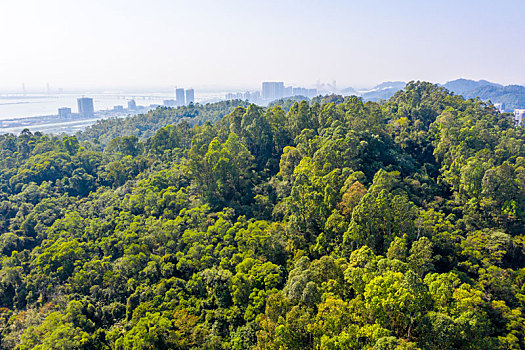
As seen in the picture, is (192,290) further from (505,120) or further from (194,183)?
(505,120)

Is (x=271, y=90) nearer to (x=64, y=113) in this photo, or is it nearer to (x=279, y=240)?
(x=64, y=113)

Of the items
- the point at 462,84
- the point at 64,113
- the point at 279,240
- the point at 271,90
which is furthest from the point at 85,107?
the point at 462,84

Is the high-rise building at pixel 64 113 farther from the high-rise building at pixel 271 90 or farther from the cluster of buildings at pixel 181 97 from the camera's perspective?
the high-rise building at pixel 271 90

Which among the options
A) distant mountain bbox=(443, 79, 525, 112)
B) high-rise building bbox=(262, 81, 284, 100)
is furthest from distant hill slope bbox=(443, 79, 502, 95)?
high-rise building bbox=(262, 81, 284, 100)

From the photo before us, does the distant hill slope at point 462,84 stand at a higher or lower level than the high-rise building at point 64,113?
higher

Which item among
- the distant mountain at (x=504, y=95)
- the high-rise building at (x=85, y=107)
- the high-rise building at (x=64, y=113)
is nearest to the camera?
the high-rise building at (x=64, y=113)

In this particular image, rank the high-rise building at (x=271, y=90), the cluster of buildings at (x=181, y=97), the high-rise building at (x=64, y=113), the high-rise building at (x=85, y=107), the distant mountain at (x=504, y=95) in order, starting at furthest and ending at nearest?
the high-rise building at (x=271, y=90)
the cluster of buildings at (x=181, y=97)
the distant mountain at (x=504, y=95)
the high-rise building at (x=85, y=107)
the high-rise building at (x=64, y=113)

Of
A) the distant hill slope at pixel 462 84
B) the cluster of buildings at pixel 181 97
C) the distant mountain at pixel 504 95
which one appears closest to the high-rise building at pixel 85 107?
the cluster of buildings at pixel 181 97

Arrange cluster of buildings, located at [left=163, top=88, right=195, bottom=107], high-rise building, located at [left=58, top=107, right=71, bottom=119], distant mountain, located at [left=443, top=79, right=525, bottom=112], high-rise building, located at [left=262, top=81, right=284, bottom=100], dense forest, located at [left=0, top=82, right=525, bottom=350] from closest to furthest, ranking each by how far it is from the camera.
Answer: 1. dense forest, located at [left=0, top=82, right=525, bottom=350]
2. high-rise building, located at [left=58, top=107, right=71, bottom=119]
3. distant mountain, located at [left=443, top=79, right=525, bottom=112]
4. cluster of buildings, located at [left=163, top=88, right=195, bottom=107]
5. high-rise building, located at [left=262, top=81, right=284, bottom=100]

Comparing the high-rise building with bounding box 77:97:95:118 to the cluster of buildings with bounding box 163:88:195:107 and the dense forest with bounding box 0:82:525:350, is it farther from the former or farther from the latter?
the dense forest with bounding box 0:82:525:350
